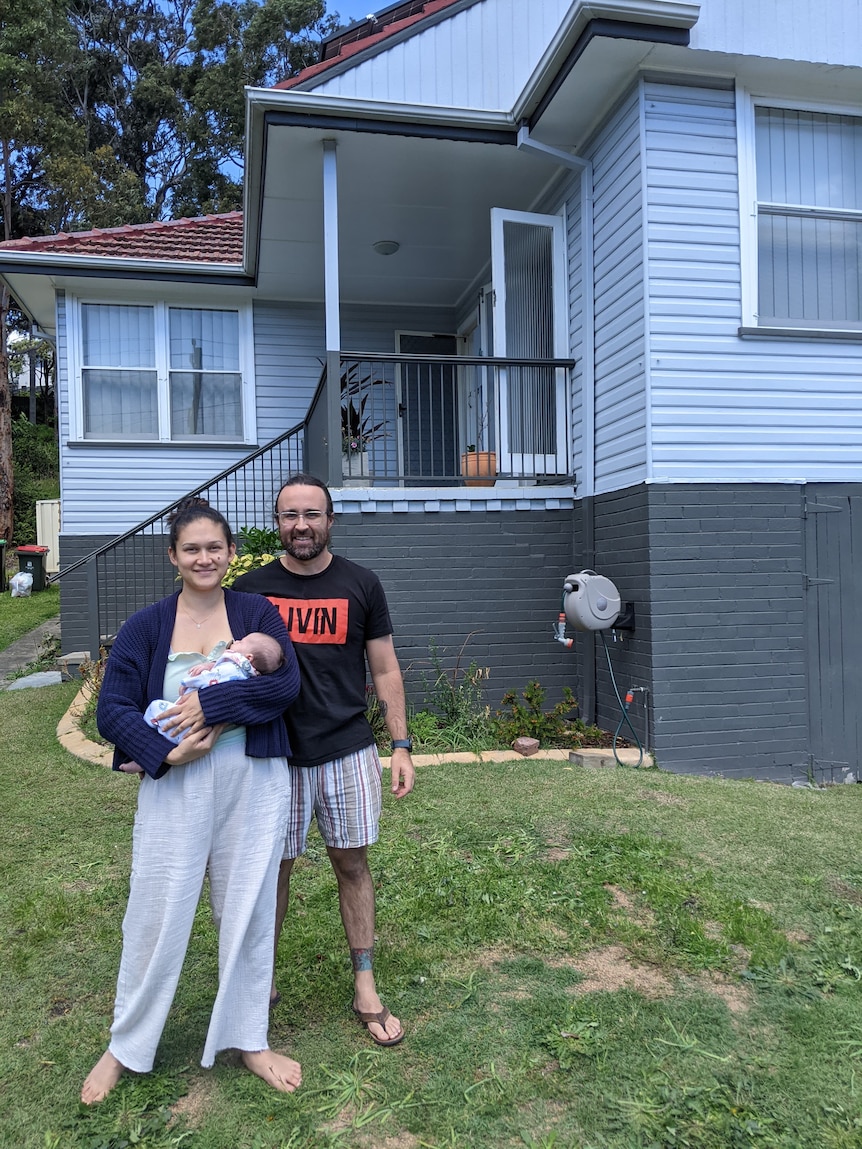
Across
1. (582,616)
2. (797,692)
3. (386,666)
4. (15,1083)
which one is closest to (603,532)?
(582,616)

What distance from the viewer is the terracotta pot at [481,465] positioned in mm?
6477

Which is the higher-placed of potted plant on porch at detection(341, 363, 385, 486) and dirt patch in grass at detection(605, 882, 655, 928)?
potted plant on porch at detection(341, 363, 385, 486)

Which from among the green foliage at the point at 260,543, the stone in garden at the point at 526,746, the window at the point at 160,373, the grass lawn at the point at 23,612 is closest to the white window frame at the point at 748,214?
the stone in garden at the point at 526,746

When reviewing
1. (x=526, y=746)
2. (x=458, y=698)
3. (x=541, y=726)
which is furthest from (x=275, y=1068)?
(x=458, y=698)

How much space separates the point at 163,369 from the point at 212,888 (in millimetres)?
7727

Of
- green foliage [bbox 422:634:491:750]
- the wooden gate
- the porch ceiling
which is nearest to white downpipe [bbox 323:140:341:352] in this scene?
the porch ceiling

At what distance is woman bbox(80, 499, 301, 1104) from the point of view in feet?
6.77

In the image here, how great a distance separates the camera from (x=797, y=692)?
17.7 ft

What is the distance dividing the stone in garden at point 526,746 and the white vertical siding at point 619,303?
1.84 meters

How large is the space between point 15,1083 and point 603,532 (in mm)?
4721

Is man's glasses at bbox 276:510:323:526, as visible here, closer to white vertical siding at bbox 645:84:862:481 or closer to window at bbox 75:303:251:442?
white vertical siding at bbox 645:84:862:481

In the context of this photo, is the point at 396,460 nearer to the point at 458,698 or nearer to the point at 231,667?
the point at 458,698

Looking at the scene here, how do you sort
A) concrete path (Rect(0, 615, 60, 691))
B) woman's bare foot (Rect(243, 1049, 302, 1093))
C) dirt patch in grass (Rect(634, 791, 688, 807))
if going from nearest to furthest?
woman's bare foot (Rect(243, 1049, 302, 1093)), dirt patch in grass (Rect(634, 791, 688, 807)), concrete path (Rect(0, 615, 60, 691))

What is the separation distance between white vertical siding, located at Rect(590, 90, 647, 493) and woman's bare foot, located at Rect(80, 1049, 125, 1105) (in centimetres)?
429
